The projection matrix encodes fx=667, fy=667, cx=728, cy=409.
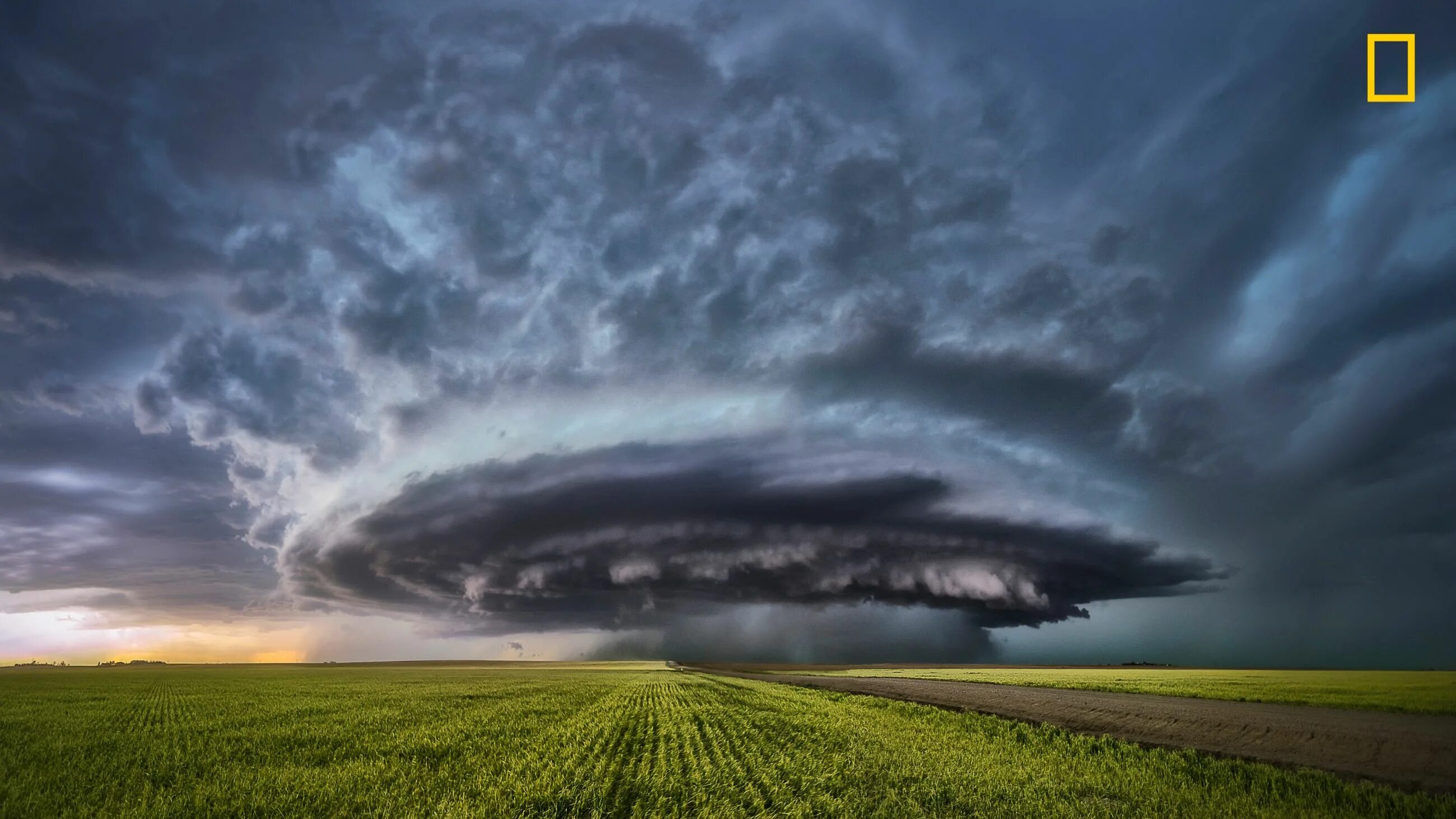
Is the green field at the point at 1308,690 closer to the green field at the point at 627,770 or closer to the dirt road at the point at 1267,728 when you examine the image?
the dirt road at the point at 1267,728

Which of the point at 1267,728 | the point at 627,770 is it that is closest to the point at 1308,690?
the point at 1267,728

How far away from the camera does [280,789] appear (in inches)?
725

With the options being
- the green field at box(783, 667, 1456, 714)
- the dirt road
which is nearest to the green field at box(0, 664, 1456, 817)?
the dirt road

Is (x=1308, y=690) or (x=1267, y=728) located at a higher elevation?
(x=1267, y=728)

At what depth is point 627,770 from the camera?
67.2ft

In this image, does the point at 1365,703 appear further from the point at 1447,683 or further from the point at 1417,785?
the point at 1447,683

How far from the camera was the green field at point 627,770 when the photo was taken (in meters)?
16.7

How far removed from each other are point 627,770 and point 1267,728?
32.8 m

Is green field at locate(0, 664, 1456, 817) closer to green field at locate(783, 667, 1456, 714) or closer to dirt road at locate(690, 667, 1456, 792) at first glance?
dirt road at locate(690, 667, 1456, 792)

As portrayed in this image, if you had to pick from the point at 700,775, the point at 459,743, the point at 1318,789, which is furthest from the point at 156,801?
the point at 1318,789

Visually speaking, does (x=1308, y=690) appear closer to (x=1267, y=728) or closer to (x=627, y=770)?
(x=1267, y=728)

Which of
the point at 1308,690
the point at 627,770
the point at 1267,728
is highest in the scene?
the point at 627,770

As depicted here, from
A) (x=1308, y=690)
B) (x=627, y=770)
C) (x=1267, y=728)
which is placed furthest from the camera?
(x=1308, y=690)

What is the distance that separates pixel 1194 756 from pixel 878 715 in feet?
54.7
